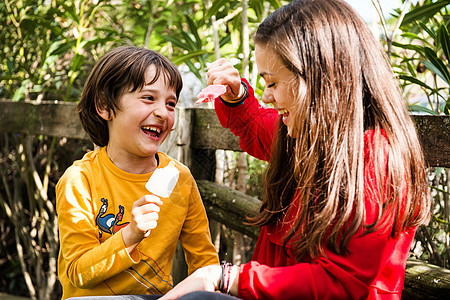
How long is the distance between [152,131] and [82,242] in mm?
450

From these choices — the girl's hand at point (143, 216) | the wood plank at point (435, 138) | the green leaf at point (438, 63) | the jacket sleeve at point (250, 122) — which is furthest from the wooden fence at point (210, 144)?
the girl's hand at point (143, 216)

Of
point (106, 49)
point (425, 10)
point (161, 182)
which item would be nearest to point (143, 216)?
point (161, 182)

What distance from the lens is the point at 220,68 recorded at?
5.32ft

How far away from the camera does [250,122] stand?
5.74ft

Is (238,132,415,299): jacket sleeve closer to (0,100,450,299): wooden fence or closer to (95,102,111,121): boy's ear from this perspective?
(0,100,450,299): wooden fence

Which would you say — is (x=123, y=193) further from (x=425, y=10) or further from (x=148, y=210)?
(x=425, y=10)

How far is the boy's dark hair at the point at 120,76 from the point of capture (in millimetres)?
1607

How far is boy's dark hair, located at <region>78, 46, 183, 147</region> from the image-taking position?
161cm

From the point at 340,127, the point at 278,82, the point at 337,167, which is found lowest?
the point at 337,167

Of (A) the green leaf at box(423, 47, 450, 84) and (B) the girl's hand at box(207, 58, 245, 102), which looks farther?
(A) the green leaf at box(423, 47, 450, 84)

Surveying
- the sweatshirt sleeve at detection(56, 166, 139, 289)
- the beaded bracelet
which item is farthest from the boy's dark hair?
the beaded bracelet

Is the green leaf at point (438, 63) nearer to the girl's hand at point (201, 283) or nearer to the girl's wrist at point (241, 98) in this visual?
the girl's wrist at point (241, 98)

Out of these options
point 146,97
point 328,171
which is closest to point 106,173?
point 146,97

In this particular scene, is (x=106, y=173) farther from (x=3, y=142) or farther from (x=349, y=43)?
(x=3, y=142)
